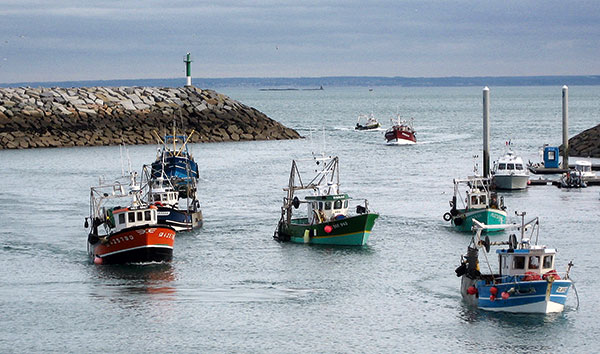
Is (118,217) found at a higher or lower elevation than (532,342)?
higher

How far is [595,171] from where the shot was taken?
84.2 meters

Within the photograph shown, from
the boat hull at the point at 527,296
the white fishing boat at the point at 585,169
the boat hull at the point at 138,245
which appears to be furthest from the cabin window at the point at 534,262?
the white fishing boat at the point at 585,169

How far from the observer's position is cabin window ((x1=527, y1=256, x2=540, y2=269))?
122 feet

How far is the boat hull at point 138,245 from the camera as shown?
48.2m

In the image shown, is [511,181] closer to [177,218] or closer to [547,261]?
[177,218]

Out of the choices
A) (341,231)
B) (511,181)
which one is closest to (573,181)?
(511,181)

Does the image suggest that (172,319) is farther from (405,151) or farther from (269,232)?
(405,151)

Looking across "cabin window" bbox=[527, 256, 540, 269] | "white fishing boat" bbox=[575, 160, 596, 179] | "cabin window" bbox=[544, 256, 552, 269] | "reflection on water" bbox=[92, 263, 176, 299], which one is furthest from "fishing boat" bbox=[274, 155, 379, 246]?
"white fishing boat" bbox=[575, 160, 596, 179]

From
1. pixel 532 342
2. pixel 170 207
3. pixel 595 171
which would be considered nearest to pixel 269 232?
pixel 170 207

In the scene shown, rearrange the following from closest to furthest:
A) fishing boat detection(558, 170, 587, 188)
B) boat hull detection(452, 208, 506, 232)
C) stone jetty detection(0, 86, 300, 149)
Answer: boat hull detection(452, 208, 506, 232) < fishing boat detection(558, 170, 587, 188) < stone jetty detection(0, 86, 300, 149)

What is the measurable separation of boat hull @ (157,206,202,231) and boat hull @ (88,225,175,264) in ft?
24.4

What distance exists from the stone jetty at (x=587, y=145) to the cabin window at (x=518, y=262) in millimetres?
61376

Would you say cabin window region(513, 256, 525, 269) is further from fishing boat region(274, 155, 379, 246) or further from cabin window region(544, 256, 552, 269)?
fishing boat region(274, 155, 379, 246)

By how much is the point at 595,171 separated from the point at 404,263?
40.1m
